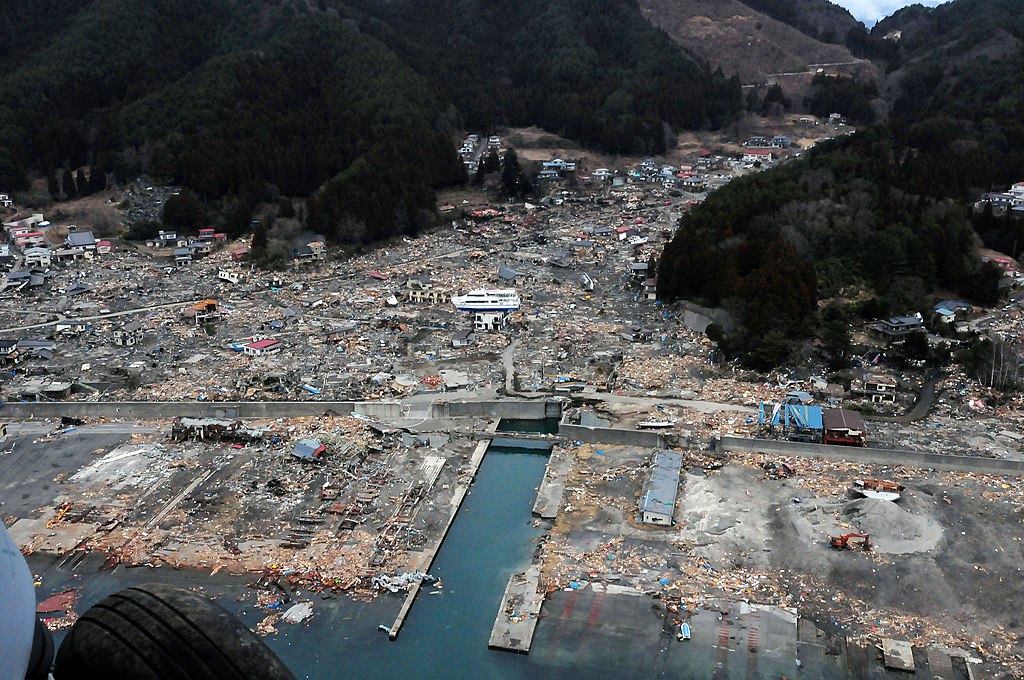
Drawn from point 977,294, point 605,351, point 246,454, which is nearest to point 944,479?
point 605,351

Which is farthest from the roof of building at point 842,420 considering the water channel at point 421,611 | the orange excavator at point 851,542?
the water channel at point 421,611

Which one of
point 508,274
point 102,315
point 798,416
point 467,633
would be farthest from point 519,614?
point 102,315

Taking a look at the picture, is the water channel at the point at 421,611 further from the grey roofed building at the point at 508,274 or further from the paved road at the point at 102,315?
the grey roofed building at the point at 508,274

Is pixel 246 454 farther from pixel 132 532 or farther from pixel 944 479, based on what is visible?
pixel 944 479

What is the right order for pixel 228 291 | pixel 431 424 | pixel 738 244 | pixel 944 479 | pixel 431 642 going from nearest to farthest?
1. pixel 431 642
2. pixel 944 479
3. pixel 431 424
4. pixel 738 244
5. pixel 228 291

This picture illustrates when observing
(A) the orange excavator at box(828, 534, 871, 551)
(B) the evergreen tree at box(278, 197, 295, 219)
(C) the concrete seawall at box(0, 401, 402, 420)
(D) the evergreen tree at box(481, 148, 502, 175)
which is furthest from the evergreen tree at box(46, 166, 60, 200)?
(A) the orange excavator at box(828, 534, 871, 551)

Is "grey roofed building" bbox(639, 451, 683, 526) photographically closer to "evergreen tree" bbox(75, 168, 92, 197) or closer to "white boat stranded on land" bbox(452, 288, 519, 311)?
"white boat stranded on land" bbox(452, 288, 519, 311)
